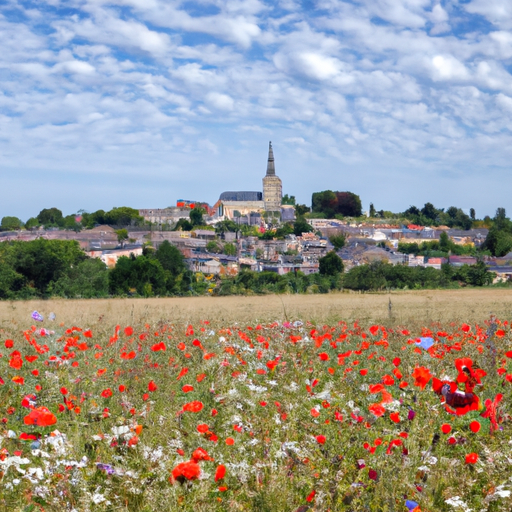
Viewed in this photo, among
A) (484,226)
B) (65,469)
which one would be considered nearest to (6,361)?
(65,469)

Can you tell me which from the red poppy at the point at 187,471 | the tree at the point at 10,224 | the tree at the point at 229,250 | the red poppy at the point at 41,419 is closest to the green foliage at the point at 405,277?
the red poppy at the point at 41,419

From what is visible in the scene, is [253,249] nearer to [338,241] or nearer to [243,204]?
[338,241]

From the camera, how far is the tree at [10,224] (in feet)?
519

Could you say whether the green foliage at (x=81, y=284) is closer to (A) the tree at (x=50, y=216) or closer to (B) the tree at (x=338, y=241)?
(B) the tree at (x=338, y=241)

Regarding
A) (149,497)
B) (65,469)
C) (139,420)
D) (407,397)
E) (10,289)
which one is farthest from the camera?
(10,289)

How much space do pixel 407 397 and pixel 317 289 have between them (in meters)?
28.9

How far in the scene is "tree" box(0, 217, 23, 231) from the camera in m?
158

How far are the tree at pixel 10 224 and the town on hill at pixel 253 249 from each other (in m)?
0.48

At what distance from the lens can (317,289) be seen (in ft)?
105

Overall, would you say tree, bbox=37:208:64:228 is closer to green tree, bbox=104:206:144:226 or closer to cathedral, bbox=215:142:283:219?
green tree, bbox=104:206:144:226

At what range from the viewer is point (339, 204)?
601 ft

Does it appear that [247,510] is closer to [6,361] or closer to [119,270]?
[6,361]

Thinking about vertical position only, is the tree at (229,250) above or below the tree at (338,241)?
below

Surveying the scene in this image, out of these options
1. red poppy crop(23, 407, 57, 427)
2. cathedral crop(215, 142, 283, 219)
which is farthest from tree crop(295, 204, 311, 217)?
red poppy crop(23, 407, 57, 427)
